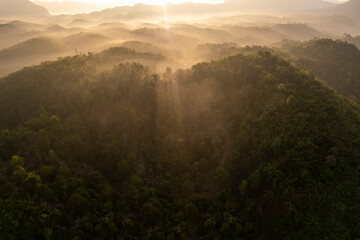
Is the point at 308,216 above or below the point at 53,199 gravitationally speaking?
below

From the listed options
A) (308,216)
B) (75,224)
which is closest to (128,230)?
(75,224)

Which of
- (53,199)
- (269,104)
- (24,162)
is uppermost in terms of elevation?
(269,104)

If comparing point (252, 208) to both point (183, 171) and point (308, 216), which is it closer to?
point (308, 216)

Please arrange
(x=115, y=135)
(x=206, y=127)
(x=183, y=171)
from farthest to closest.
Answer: (x=206, y=127)
(x=115, y=135)
(x=183, y=171)

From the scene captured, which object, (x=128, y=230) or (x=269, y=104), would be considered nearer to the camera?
(x=128, y=230)

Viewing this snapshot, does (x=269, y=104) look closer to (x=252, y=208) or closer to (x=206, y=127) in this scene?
(x=206, y=127)

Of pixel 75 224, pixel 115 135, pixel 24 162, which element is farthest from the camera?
pixel 115 135
